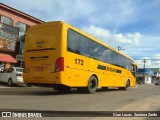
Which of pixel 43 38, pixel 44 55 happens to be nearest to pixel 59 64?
pixel 44 55

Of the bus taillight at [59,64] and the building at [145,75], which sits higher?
the building at [145,75]

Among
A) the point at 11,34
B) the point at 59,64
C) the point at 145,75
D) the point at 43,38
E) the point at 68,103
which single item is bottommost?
the point at 68,103

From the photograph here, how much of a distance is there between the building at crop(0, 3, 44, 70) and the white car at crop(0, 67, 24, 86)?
12.7 feet

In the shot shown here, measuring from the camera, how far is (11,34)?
33.8 m

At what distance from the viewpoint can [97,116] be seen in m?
9.88

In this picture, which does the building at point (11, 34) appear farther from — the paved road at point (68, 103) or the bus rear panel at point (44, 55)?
the paved road at point (68, 103)

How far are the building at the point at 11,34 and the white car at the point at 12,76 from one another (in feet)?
12.7

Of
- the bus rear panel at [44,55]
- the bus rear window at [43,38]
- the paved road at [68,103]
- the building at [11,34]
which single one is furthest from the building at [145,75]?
the paved road at [68,103]

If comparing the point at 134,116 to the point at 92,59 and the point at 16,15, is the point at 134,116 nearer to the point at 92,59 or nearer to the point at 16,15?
the point at 92,59

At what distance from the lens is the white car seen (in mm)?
25469

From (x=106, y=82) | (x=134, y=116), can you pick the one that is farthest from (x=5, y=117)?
(x=106, y=82)

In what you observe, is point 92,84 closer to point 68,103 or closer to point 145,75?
point 68,103

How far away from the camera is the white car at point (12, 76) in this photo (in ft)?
83.6

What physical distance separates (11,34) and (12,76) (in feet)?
28.9
